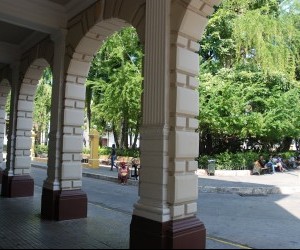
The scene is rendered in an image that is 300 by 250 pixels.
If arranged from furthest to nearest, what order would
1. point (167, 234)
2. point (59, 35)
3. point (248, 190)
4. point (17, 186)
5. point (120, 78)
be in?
point (120, 78) < point (248, 190) < point (17, 186) < point (59, 35) < point (167, 234)

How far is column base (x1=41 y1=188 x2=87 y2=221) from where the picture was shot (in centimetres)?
837

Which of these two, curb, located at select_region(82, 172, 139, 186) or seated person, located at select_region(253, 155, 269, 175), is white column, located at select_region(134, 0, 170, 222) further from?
seated person, located at select_region(253, 155, 269, 175)

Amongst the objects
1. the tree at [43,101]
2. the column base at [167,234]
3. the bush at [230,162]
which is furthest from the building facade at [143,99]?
the tree at [43,101]

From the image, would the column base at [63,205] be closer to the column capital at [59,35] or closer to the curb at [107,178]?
the column capital at [59,35]

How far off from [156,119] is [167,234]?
167 centimetres

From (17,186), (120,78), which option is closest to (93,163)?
(120,78)

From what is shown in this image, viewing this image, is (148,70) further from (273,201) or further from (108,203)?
(273,201)

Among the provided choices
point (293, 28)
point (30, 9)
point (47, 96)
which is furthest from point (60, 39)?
point (47, 96)

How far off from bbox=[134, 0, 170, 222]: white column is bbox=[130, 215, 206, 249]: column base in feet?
0.36

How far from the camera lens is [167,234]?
17.7 feet

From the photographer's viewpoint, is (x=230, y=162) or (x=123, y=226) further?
(x=230, y=162)

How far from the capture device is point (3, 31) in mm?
10688

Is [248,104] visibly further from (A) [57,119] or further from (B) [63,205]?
(B) [63,205]

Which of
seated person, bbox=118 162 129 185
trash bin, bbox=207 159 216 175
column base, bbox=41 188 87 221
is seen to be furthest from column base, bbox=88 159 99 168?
column base, bbox=41 188 87 221
